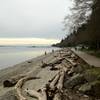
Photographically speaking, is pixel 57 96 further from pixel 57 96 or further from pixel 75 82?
pixel 75 82

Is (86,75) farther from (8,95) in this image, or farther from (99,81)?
(8,95)

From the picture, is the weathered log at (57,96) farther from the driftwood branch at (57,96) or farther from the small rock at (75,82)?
the small rock at (75,82)

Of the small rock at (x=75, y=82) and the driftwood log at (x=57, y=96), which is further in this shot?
the small rock at (x=75, y=82)

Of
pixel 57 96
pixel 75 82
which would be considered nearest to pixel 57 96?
pixel 57 96

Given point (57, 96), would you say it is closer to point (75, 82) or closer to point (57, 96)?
point (57, 96)

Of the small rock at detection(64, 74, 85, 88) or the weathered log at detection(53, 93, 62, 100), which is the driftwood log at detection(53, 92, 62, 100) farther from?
the small rock at detection(64, 74, 85, 88)

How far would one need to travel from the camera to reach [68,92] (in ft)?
47.9

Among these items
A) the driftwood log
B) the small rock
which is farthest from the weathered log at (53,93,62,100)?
the small rock

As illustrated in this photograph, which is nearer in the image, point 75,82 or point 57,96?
point 57,96

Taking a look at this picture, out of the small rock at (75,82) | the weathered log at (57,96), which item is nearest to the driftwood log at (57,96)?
the weathered log at (57,96)

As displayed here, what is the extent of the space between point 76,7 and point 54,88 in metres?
32.4

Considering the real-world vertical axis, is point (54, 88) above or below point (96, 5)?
below

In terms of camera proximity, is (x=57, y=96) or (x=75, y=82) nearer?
(x=57, y=96)

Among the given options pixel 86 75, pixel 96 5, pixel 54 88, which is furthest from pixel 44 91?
pixel 96 5
